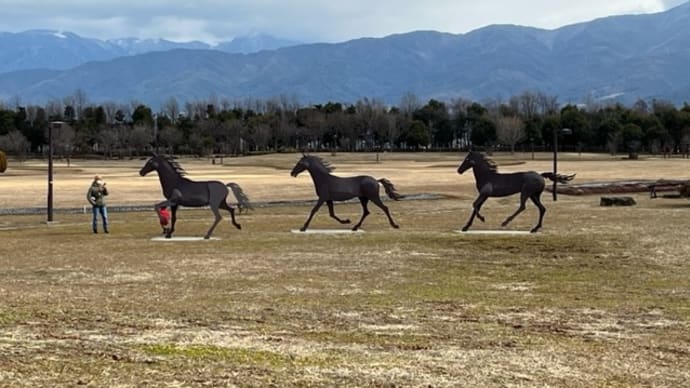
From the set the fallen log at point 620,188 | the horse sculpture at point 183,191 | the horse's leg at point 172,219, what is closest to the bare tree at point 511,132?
the fallen log at point 620,188

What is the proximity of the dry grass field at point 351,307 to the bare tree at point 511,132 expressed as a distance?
442 feet

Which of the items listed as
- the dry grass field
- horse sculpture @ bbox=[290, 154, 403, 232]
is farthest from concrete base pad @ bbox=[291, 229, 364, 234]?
the dry grass field

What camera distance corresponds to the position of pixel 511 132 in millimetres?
165750

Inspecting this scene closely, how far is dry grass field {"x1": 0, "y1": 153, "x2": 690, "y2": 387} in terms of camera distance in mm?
10484

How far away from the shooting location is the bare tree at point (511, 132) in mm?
165125

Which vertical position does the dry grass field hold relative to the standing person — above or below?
below

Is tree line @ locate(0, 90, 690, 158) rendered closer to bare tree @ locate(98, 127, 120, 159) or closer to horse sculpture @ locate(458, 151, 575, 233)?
bare tree @ locate(98, 127, 120, 159)

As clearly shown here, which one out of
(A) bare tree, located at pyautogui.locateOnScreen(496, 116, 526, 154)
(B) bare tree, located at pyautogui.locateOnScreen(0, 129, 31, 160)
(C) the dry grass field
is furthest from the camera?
(A) bare tree, located at pyautogui.locateOnScreen(496, 116, 526, 154)

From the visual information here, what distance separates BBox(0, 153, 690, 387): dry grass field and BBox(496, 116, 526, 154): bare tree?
135 meters

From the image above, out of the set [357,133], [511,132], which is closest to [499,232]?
[511,132]

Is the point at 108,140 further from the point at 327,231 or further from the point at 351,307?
the point at 351,307

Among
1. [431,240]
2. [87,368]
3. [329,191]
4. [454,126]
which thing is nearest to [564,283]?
[431,240]

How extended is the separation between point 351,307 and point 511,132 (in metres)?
154

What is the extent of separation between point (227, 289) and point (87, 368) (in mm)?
7292
